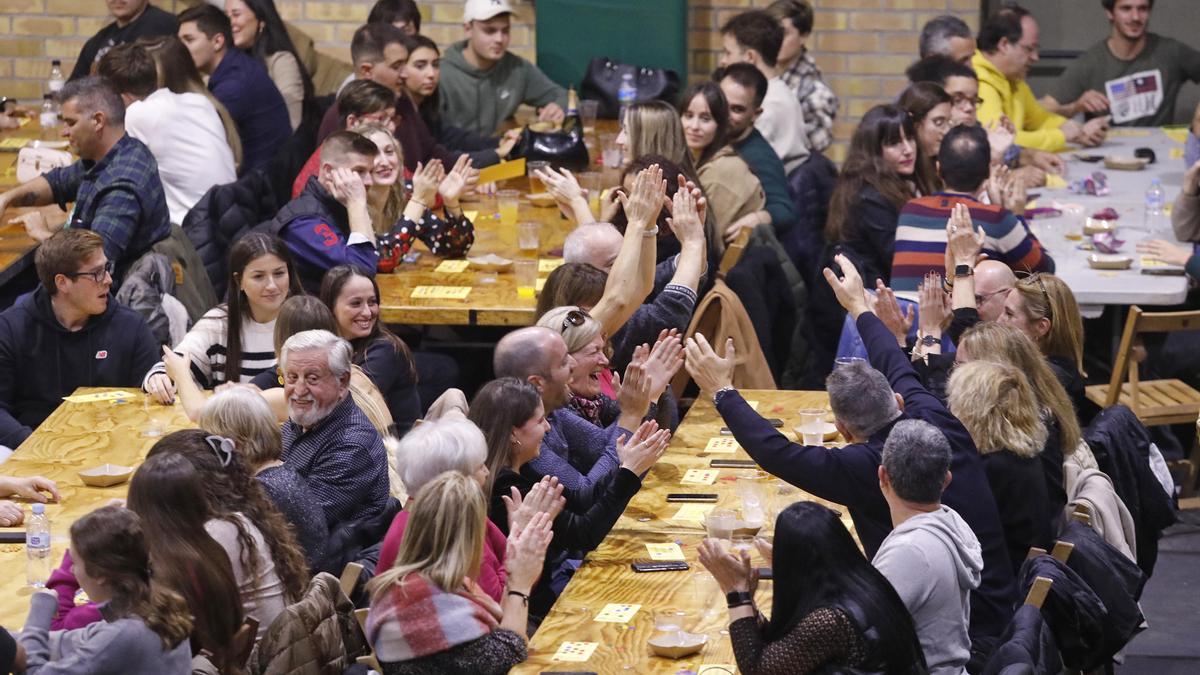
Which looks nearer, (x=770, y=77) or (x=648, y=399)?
(x=648, y=399)

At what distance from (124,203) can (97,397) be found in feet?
3.68

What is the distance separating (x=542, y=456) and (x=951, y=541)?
1.23 metres

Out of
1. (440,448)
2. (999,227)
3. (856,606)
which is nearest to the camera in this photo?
(856,606)

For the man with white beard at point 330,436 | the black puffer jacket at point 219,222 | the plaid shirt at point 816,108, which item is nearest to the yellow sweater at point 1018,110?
the plaid shirt at point 816,108

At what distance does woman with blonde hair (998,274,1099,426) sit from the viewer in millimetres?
5484

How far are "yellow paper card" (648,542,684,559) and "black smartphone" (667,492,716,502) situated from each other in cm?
33

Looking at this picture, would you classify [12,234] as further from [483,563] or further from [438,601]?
[438,601]

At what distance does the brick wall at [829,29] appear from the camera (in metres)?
10.3

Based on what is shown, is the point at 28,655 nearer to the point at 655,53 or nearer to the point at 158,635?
the point at 158,635

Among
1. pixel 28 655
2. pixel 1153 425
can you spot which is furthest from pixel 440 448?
pixel 1153 425

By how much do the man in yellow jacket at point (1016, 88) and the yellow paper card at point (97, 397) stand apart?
4.95 meters

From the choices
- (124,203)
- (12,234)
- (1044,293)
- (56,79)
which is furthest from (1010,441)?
(56,79)

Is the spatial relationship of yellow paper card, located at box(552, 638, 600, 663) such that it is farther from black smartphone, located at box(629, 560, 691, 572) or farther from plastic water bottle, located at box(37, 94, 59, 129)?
plastic water bottle, located at box(37, 94, 59, 129)

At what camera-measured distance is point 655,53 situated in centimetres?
995
